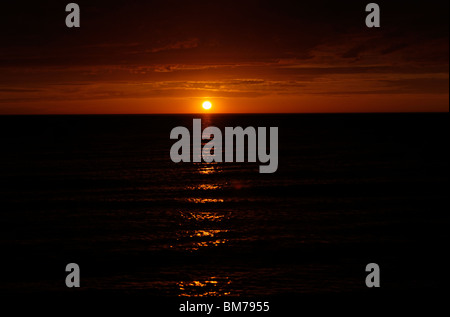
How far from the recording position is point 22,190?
35.8 meters

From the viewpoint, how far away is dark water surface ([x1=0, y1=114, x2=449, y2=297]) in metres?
17.5

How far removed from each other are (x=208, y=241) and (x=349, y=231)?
7153 mm

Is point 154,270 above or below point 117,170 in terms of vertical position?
below

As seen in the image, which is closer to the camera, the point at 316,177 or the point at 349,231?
the point at 349,231

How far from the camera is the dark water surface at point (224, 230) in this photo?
17.5 metres

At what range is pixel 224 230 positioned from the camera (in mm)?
24453

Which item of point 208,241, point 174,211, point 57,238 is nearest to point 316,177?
point 174,211

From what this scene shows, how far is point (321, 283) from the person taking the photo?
1705 cm

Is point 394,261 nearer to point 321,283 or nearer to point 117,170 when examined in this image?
point 321,283

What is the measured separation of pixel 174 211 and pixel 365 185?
16653 mm
